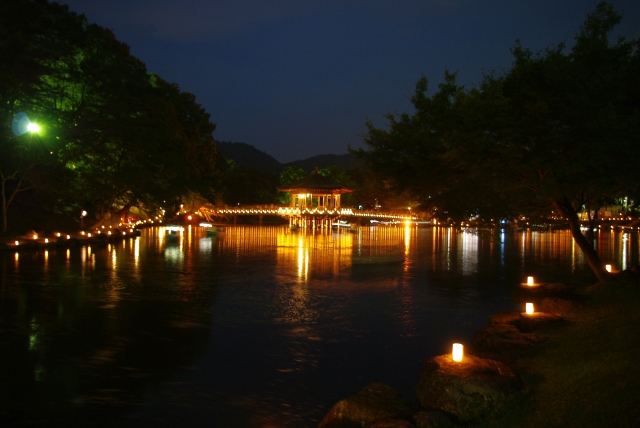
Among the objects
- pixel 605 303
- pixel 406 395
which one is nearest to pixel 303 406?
pixel 406 395

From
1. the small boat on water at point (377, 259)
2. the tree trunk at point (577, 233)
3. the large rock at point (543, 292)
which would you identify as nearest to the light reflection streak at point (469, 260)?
the small boat on water at point (377, 259)

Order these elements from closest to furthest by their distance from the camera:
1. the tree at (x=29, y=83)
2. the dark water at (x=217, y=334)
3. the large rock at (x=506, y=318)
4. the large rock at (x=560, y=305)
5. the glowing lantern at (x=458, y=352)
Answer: the glowing lantern at (x=458, y=352), the dark water at (x=217, y=334), the large rock at (x=506, y=318), the large rock at (x=560, y=305), the tree at (x=29, y=83)

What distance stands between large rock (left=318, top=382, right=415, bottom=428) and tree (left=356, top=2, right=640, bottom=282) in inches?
199

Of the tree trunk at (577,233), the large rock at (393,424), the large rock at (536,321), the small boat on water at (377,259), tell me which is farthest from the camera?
the small boat on water at (377,259)

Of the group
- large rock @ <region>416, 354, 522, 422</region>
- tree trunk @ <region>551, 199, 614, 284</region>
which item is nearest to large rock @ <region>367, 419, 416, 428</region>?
large rock @ <region>416, 354, 522, 422</region>

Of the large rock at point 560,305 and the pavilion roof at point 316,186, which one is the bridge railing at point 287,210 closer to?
the pavilion roof at point 316,186

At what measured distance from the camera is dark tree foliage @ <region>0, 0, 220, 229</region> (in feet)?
76.9

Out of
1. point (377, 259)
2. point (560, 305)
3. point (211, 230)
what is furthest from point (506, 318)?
point (211, 230)

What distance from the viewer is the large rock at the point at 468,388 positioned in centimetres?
537

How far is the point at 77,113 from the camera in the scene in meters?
25.6

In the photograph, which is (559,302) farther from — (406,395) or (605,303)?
(406,395)

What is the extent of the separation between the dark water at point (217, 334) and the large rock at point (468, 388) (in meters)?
1.22

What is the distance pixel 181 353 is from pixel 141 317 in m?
2.82

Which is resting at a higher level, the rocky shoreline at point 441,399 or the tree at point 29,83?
the tree at point 29,83
